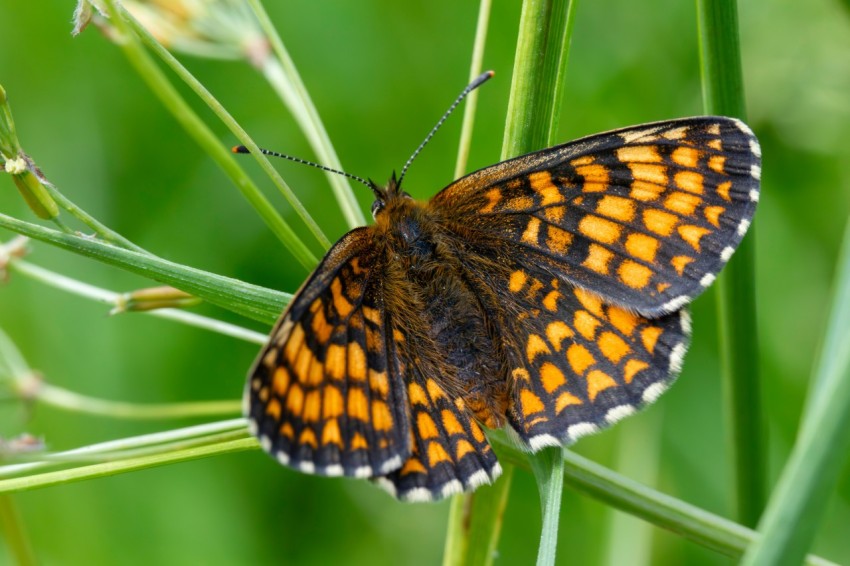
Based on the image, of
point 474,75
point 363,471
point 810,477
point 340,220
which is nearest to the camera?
point 810,477

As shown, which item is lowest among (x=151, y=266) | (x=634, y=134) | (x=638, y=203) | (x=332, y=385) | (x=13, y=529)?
(x=13, y=529)

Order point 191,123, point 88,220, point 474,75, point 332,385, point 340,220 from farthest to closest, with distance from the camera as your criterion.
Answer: point 340,220
point 474,75
point 332,385
point 88,220
point 191,123

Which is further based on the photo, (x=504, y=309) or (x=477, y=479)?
(x=504, y=309)

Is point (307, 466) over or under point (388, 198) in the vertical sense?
under

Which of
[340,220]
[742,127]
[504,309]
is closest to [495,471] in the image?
[504,309]

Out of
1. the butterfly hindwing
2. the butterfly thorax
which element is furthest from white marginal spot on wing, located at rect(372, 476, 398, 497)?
the butterfly thorax

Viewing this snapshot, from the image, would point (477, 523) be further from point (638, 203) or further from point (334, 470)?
point (638, 203)
